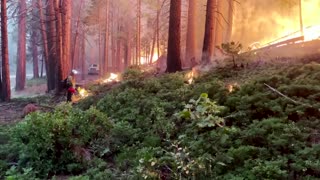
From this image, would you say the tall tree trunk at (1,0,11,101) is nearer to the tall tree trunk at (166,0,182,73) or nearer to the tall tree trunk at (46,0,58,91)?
the tall tree trunk at (46,0,58,91)

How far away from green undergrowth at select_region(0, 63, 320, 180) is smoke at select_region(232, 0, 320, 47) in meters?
26.7

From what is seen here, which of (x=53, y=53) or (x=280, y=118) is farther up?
(x=53, y=53)

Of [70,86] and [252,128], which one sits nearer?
[252,128]

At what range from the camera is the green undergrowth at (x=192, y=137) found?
5.69m

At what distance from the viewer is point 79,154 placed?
24.2 feet

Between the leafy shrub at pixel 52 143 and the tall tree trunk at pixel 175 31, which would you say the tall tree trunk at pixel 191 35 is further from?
the leafy shrub at pixel 52 143

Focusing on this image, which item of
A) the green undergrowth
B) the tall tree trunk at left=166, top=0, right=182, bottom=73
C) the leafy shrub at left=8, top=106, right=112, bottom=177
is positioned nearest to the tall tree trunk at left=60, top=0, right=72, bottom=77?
the tall tree trunk at left=166, top=0, right=182, bottom=73

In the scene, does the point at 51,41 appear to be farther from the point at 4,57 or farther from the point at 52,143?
the point at 52,143

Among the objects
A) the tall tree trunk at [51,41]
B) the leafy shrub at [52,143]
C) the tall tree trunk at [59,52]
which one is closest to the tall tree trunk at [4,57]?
the tall tree trunk at [51,41]

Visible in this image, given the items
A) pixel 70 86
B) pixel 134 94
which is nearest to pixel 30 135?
pixel 134 94

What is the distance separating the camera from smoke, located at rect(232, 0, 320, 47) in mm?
34594

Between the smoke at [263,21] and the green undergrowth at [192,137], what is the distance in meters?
26.7

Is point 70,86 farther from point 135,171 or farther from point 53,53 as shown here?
point 135,171

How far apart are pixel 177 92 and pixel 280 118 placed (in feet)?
11.9
